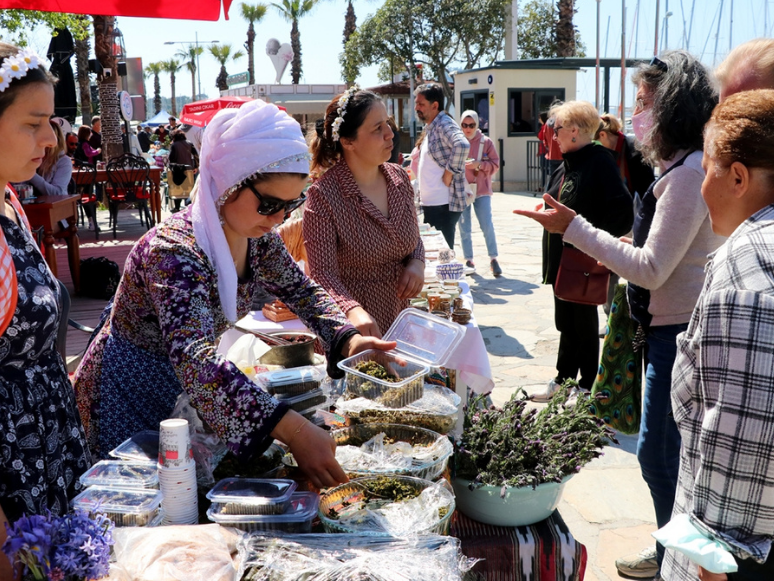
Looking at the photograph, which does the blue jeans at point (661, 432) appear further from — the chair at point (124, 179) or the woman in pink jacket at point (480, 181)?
the chair at point (124, 179)

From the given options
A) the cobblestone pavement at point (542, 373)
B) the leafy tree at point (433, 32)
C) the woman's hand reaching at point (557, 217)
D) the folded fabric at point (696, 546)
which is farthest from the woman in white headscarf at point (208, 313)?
the leafy tree at point (433, 32)

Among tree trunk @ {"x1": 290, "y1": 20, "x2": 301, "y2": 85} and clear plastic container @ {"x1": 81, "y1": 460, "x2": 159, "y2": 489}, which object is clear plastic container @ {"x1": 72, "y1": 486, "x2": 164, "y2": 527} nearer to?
clear plastic container @ {"x1": 81, "y1": 460, "x2": 159, "y2": 489}

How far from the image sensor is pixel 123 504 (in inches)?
56.9

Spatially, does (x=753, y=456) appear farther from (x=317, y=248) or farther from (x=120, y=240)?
(x=120, y=240)

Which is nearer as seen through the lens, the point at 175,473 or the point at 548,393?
the point at 175,473

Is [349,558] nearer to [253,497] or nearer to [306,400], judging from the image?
[253,497]

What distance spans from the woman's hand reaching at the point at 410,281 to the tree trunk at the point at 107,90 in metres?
12.4

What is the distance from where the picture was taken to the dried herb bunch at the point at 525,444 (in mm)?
1796

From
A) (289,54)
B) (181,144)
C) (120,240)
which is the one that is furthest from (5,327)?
(289,54)

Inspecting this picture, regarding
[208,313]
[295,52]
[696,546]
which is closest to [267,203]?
[208,313]

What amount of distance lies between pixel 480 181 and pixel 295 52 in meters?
39.1

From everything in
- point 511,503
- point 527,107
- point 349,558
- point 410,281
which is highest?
point 527,107

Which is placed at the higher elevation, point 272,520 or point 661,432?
point 272,520

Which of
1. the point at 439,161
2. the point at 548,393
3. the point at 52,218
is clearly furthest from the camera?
the point at 439,161
